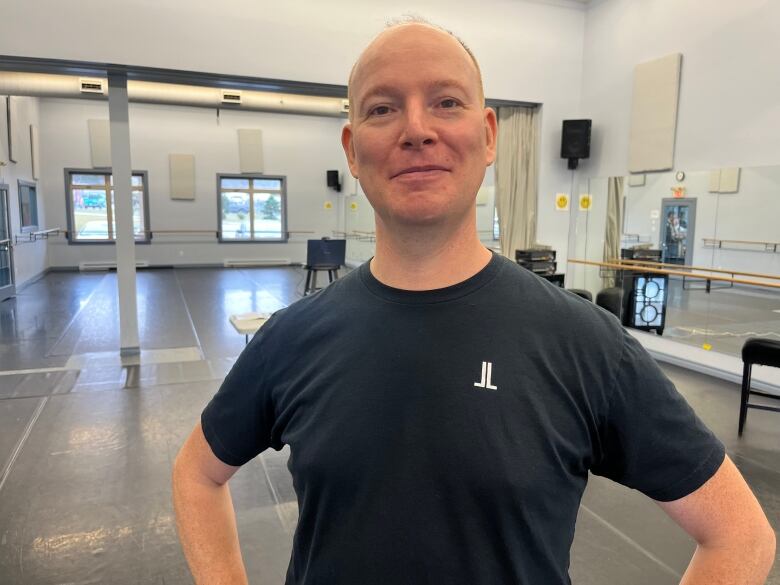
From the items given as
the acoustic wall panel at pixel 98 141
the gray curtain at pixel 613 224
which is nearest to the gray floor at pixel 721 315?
the gray curtain at pixel 613 224

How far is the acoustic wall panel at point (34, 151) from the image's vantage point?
1220 cm

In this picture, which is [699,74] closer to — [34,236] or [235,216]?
[34,236]

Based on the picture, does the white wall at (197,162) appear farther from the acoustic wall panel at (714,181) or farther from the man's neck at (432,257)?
the man's neck at (432,257)

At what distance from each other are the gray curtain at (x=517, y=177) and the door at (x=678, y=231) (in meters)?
1.65

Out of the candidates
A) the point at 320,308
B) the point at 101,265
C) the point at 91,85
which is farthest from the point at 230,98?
the point at 101,265

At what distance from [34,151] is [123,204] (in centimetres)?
872

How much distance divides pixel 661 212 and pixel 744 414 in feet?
8.45

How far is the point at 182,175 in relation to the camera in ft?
48.0

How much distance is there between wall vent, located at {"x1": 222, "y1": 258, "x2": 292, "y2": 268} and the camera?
15.2m

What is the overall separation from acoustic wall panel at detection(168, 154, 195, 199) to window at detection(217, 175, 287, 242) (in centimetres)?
74

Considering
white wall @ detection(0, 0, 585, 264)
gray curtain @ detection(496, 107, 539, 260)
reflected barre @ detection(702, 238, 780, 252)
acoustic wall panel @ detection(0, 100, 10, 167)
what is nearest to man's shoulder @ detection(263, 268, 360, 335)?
white wall @ detection(0, 0, 585, 264)

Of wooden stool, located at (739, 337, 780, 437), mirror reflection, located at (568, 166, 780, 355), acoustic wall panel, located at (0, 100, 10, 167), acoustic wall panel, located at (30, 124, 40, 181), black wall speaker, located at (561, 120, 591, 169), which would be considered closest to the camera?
wooden stool, located at (739, 337, 780, 437)

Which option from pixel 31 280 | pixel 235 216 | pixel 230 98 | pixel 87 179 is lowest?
pixel 31 280

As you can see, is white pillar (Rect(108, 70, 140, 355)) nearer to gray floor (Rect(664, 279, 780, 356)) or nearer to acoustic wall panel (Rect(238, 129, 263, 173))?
gray floor (Rect(664, 279, 780, 356))
